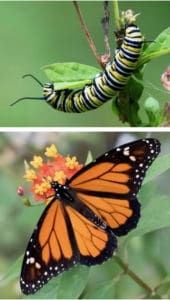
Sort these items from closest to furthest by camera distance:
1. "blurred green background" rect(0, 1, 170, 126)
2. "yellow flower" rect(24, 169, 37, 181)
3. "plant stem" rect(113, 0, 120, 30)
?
1. "plant stem" rect(113, 0, 120, 30)
2. "yellow flower" rect(24, 169, 37, 181)
3. "blurred green background" rect(0, 1, 170, 126)

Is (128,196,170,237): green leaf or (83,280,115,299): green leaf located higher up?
(128,196,170,237): green leaf

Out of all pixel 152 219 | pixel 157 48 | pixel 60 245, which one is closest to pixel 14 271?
pixel 60 245

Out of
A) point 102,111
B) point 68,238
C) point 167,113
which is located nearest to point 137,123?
point 167,113

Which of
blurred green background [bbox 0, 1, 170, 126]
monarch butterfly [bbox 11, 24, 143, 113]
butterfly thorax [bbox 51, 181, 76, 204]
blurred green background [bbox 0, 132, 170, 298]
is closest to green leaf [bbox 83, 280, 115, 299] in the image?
blurred green background [bbox 0, 132, 170, 298]

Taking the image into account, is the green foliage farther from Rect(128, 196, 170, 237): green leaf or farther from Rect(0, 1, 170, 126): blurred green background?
Rect(0, 1, 170, 126): blurred green background

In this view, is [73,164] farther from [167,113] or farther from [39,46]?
[39,46]

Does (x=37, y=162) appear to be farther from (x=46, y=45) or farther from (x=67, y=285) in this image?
(x=46, y=45)

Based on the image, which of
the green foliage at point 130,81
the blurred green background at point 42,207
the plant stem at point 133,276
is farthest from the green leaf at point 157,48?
the plant stem at point 133,276

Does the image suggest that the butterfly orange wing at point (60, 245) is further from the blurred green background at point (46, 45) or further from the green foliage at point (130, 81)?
the blurred green background at point (46, 45)
